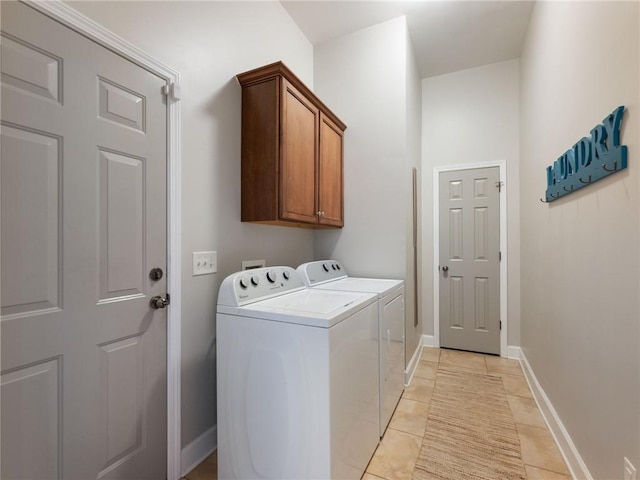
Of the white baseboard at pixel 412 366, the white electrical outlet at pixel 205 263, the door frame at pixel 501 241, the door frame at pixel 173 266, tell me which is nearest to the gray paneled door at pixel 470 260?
the door frame at pixel 501 241

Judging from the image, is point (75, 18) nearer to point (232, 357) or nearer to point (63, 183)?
point (63, 183)

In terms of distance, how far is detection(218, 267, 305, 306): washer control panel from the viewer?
59.4 inches

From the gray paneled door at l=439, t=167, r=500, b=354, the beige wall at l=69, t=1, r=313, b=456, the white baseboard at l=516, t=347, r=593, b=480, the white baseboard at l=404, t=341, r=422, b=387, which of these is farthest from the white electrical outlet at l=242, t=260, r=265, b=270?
the gray paneled door at l=439, t=167, r=500, b=354

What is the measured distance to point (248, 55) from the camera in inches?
81.0

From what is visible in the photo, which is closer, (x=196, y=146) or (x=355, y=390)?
(x=355, y=390)

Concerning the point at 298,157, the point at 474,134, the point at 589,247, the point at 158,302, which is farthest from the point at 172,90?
the point at 474,134

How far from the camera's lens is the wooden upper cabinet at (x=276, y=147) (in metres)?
1.89

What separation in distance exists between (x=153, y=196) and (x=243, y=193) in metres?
0.62

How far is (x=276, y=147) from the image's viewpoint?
188 cm

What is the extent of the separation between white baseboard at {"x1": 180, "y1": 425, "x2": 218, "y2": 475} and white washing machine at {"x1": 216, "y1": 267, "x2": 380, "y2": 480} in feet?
0.74

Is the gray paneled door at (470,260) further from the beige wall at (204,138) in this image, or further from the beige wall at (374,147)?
the beige wall at (204,138)

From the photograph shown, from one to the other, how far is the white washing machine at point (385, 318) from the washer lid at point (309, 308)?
0.75 feet

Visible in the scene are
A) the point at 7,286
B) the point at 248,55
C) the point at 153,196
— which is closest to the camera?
the point at 7,286

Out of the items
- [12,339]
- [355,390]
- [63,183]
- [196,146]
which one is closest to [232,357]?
[355,390]
